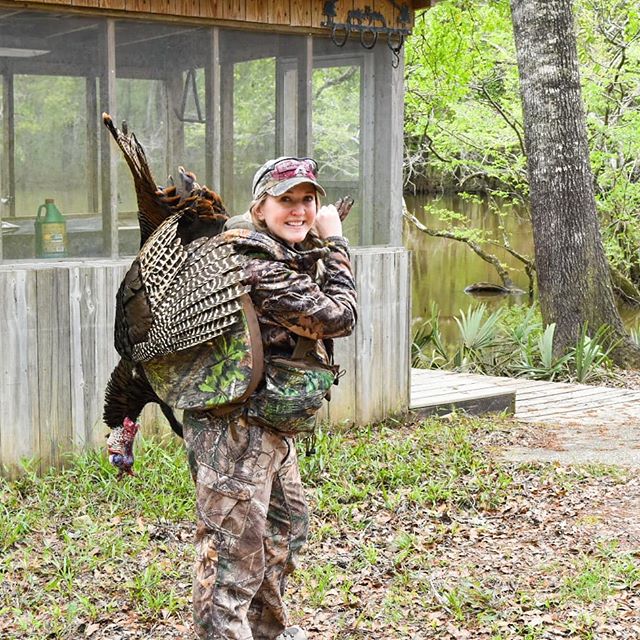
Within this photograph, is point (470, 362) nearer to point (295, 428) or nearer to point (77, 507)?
point (77, 507)

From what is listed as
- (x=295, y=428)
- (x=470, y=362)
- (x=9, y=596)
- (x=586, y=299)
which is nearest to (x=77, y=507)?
(x=9, y=596)

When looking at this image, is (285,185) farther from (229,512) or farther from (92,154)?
(92,154)

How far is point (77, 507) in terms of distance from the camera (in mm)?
6367

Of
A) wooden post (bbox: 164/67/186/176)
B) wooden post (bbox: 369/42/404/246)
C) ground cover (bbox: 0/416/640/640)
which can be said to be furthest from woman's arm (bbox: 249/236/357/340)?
wooden post (bbox: 369/42/404/246)

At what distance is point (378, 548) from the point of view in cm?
596

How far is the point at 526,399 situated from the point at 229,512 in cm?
688

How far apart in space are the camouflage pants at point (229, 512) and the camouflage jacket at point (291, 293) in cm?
35

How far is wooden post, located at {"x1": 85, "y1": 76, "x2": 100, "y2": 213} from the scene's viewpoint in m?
7.22

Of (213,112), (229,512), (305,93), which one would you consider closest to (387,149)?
(305,93)

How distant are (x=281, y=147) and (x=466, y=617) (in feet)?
13.5

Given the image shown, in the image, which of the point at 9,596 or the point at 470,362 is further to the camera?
the point at 470,362

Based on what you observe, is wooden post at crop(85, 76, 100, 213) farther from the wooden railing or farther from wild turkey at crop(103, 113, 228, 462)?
wild turkey at crop(103, 113, 228, 462)

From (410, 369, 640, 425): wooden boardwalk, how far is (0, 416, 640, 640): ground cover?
146 centimetres

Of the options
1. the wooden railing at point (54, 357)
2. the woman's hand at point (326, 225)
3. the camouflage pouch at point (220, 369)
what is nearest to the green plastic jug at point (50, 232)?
the wooden railing at point (54, 357)
